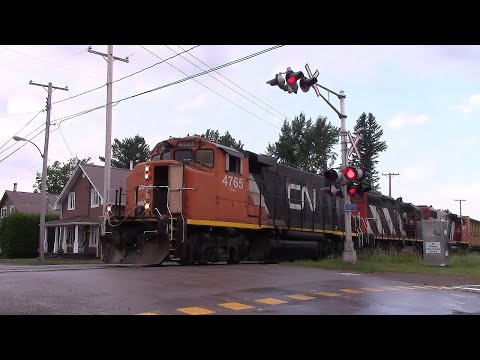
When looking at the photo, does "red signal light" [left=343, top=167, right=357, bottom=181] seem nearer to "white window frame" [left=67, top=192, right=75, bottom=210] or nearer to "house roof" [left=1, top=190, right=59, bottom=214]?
"white window frame" [left=67, top=192, right=75, bottom=210]

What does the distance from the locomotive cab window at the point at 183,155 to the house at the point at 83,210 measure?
1002 inches

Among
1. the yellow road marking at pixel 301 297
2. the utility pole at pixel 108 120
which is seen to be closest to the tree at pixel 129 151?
the utility pole at pixel 108 120

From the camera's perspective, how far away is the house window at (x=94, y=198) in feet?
141

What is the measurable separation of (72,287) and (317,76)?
388 inches

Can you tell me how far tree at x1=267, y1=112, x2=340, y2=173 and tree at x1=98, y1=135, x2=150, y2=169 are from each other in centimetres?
2519

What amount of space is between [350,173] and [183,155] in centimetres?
577

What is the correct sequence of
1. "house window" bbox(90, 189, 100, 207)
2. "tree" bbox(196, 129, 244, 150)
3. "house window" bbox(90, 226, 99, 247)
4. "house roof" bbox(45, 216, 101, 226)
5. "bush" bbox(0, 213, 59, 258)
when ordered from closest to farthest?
"house roof" bbox(45, 216, 101, 226) → "bush" bbox(0, 213, 59, 258) → "house window" bbox(90, 226, 99, 247) → "house window" bbox(90, 189, 100, 207) → "tree" bbox(196, 129, 244, 150)

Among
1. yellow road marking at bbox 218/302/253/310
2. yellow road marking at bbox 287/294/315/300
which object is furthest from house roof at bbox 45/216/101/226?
yellow road marking at bbox 218/302/253/310

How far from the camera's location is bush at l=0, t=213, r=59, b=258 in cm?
4103

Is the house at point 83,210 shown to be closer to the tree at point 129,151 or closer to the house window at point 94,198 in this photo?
the house window at point 94,198

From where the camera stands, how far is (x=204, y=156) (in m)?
16.2

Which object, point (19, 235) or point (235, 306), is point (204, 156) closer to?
point (235, 306)

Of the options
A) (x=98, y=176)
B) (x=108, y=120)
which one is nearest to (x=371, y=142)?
(x=98, y=176)

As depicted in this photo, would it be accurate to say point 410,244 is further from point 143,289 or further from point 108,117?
point 143,289
